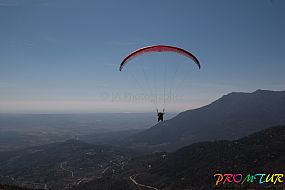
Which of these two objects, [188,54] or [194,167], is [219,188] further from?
[188,54]

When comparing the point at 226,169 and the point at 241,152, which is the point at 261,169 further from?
the point at 241,152

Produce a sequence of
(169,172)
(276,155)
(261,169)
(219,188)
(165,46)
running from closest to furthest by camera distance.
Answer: (165,46) < (219,188) < (261,169) < (276,155) < (169,172)

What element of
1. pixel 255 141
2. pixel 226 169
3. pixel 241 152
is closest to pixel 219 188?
pixel 226 169

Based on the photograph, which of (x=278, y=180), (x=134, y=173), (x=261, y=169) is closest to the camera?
(x=278, y=180)

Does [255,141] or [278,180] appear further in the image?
[255,141]

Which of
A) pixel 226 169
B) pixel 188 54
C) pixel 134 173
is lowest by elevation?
pixel 134 173

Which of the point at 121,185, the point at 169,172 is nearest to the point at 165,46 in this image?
the point at 121,185

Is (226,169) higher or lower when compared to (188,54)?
lower

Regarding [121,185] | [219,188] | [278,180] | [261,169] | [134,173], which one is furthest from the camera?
[134,173]

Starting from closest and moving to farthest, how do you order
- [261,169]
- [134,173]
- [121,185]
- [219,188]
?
[219,188], [261,169], [121,185], [134,173]
